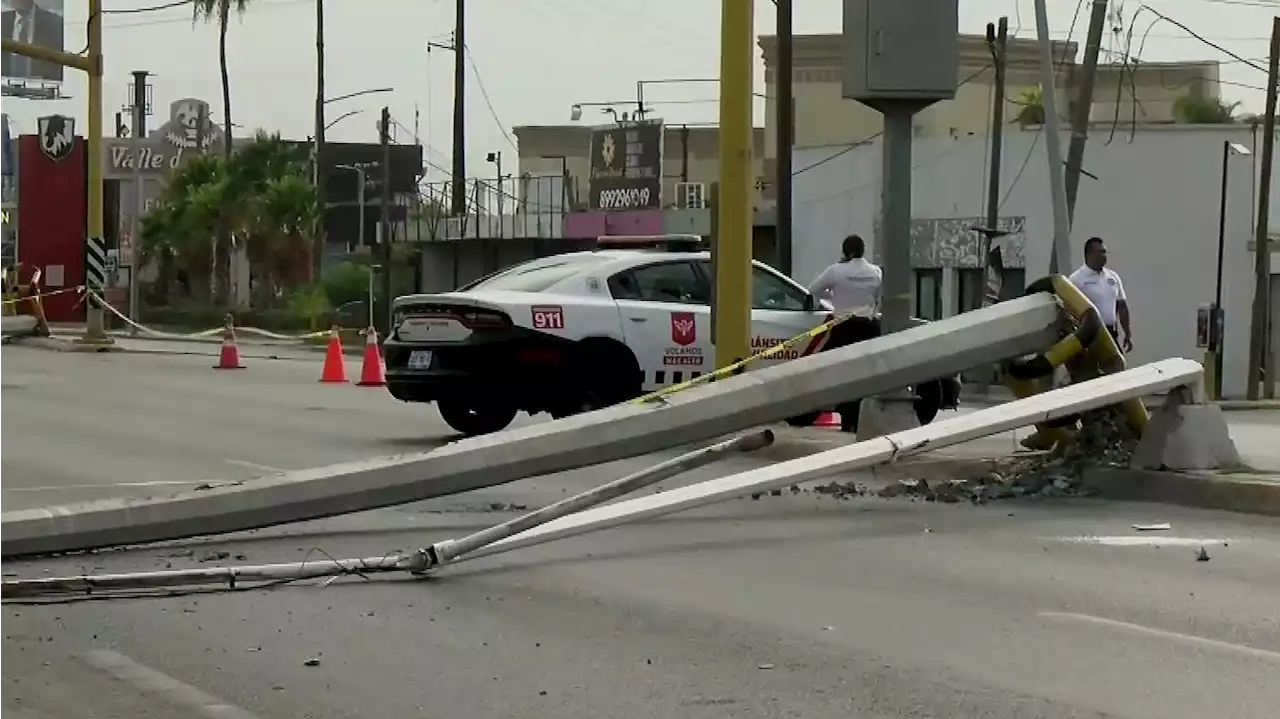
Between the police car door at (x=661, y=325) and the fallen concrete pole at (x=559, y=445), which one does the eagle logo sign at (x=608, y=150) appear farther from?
the fallen concrete pole at (x=559, y=445)

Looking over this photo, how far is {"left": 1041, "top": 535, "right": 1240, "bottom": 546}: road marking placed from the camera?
33.8ft

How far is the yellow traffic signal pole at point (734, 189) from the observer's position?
15.2 metres

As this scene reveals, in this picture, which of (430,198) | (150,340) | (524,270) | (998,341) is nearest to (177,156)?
(430,198)

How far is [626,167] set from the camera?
60000 millimetres

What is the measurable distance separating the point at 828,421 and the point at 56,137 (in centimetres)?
5418

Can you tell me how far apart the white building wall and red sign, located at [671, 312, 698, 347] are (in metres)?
23.8

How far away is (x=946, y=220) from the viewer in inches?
1601

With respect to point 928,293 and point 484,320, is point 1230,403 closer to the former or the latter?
point 928,293

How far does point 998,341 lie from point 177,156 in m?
69.4

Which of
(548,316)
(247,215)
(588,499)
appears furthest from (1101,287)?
(247,215)

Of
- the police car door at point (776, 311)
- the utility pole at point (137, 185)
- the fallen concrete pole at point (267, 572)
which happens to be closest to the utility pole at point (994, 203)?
the police car door at point (776, 311)

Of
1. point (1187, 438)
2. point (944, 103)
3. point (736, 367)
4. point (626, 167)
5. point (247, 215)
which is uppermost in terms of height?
point (944, 103)

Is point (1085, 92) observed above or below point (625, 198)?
above

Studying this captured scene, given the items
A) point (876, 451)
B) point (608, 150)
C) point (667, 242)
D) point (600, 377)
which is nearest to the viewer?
point (876, 451)
